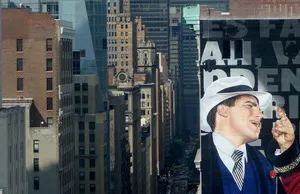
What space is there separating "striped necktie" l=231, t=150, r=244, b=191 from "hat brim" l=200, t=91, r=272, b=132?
1801mm

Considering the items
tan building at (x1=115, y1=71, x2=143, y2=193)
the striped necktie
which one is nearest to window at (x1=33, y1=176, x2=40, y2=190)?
the striped necktie

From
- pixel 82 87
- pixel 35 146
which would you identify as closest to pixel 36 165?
pixel 35 146

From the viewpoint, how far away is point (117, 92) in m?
147

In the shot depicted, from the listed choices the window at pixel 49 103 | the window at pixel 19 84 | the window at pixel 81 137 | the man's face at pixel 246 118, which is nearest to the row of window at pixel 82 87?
the window at pixel 81 137

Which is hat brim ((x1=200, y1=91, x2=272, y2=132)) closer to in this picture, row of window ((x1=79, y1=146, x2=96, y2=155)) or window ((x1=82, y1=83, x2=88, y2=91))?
window ((x1=82, y1=83, x2=88, y2=91))

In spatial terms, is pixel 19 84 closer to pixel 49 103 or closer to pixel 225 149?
pixel 49 103

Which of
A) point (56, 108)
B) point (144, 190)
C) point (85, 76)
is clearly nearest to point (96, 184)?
point (85, 76)

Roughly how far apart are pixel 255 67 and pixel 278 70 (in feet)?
3.84

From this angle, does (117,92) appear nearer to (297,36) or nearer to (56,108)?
(56,108)

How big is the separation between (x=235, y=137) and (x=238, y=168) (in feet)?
5.13

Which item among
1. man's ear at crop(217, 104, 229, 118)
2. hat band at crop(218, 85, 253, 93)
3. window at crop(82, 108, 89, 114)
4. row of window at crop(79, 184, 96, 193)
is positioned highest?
hat band at crop(218, 85, 253, 93)

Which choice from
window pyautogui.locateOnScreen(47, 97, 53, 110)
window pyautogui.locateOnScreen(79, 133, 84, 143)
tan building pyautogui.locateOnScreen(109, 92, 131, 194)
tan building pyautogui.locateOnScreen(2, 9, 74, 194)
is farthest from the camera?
tan building pyautogui.locateOnScreen(109, 92, 131, 194)

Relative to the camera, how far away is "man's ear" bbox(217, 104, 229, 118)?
227 feet

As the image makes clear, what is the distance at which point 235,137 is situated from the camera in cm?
6925
